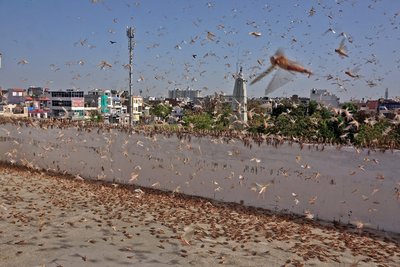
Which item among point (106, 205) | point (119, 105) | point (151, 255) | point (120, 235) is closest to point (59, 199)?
point (106, 205)

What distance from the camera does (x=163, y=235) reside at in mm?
8289

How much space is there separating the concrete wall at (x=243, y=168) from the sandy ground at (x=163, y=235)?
486mm

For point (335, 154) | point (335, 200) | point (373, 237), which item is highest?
point (335, 154)

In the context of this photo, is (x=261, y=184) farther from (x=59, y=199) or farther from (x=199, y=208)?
(x=59, y=199)

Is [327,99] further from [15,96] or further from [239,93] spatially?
[15,96]

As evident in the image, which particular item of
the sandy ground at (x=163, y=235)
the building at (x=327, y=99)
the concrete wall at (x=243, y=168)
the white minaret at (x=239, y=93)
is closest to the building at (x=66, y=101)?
the building at (x=327, y=99)

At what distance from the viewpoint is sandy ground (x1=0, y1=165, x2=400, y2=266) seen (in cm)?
697

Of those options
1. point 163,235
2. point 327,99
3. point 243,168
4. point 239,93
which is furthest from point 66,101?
point 163,235

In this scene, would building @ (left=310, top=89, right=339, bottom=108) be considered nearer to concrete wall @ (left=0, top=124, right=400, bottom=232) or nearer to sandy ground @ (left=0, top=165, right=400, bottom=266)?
concrete wall @ (left=0, top=124, right=400, bottom=232)

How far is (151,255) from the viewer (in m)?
7.12

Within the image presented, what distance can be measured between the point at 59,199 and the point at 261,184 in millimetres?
5562

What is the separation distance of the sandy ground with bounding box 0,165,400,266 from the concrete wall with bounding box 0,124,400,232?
486mm

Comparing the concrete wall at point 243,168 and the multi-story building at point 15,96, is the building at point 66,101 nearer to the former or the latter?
the multi-story building at point 15,96

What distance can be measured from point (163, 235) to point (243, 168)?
3881 millimetres
